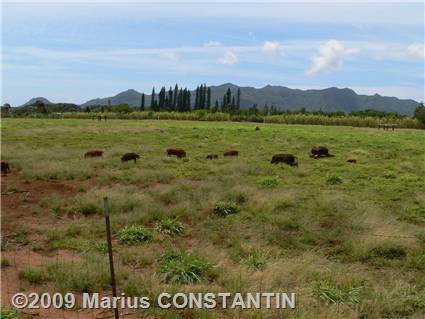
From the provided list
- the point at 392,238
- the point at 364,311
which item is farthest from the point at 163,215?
the point at 364,311

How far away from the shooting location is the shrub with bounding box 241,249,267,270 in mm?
7000

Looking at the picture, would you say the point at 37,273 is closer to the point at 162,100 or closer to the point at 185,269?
the point at 185,269

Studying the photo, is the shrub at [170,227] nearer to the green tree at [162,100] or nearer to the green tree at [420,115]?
the green tree at [420,115]

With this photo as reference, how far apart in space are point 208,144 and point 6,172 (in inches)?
522

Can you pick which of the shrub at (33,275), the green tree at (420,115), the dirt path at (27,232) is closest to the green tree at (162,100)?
the green tree at (420,115)

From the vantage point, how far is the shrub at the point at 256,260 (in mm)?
7000

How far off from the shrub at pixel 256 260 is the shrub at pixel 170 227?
6.60 feet

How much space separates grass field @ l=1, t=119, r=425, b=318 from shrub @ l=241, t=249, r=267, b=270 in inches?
1.4

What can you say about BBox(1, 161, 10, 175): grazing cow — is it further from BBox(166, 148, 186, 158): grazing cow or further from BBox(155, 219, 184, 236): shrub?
BBox(155, 219, 184, 236): shrub

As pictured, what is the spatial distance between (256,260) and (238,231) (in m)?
1.97

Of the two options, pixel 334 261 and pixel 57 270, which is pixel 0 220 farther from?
pixel 334 261

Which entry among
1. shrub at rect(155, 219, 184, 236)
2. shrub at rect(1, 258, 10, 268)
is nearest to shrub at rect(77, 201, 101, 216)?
shrub at rect(155, 219, 184, 236)

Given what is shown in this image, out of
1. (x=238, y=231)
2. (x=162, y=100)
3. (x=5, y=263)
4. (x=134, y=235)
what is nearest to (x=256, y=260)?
(x=238, y=231)

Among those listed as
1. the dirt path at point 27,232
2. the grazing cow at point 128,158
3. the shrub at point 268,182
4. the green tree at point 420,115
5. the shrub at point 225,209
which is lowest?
the dirt path at point 27,232
